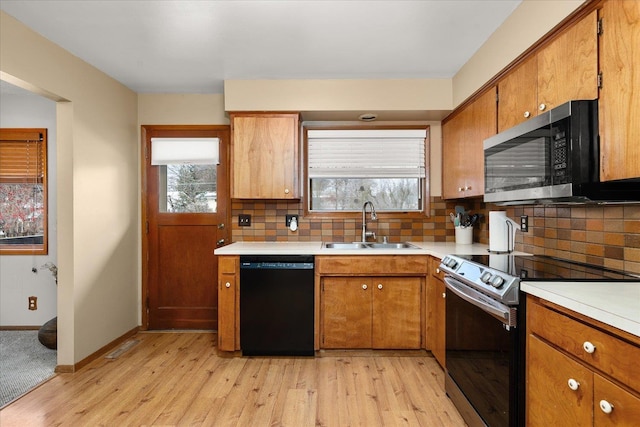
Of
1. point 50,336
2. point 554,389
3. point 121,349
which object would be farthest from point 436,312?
point 50,336

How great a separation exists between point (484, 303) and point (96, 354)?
9.59 feet

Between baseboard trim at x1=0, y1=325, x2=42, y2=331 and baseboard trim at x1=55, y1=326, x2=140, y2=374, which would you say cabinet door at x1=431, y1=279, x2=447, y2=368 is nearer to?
baseboard trim at x1=55, y1=326, x2=140, y2=374

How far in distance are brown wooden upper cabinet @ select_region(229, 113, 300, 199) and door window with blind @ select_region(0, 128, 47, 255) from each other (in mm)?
1982

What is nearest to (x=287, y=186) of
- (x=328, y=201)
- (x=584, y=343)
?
(x=328, y=201)

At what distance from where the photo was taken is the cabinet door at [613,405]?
94 centimetres

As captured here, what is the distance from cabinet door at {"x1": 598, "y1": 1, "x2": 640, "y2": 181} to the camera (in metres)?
1.30

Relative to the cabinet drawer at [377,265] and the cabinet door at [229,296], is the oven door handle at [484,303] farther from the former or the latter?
the cabinet door at [229,296]

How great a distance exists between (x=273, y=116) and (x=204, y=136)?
33.7 inches

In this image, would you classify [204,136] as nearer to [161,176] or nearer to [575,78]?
[161,176]

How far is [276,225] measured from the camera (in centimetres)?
352

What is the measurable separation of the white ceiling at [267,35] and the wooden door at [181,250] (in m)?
0.78

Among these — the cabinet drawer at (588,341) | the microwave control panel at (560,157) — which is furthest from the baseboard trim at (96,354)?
the microwave control panel at (560,157)

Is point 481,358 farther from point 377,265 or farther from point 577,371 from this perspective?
point 377,265

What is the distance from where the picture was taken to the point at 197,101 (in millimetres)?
3539
